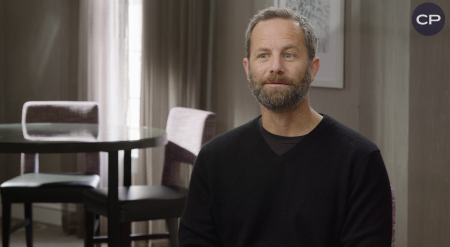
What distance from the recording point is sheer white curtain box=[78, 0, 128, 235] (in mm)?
3904

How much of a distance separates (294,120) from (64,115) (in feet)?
8.05

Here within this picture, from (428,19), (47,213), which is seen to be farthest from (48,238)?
(428,19)

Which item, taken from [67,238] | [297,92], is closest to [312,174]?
[297,92]

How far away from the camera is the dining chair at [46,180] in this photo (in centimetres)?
296

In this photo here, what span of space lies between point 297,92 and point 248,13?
229 cm

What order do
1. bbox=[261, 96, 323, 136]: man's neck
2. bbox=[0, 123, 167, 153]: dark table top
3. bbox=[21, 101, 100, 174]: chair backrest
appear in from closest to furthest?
1. bbox=[261, 96, 323, 136]: man's neck
2. bbox=[0, 123, 167, 153]: dark table top
3. bbox=[21, 101, 100, 174]: chair backrest

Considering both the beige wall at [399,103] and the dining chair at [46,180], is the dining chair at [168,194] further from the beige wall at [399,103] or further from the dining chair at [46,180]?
the beige wall at [399,103]

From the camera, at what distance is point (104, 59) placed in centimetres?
395

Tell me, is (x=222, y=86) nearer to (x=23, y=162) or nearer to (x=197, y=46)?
(x=197, y=46)

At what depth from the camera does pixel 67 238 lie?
402 cm

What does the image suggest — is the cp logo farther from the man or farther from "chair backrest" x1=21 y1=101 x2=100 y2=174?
"chair backrest" x1=21 y1=101 x2=100 y2=174

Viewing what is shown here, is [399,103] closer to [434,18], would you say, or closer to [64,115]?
[434,18]

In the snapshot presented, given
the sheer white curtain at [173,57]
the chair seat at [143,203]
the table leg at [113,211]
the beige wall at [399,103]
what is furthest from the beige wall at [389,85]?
the table leg at [113,211]

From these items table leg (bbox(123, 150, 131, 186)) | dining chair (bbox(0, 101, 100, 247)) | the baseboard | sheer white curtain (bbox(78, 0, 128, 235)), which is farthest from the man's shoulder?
the baseboard
